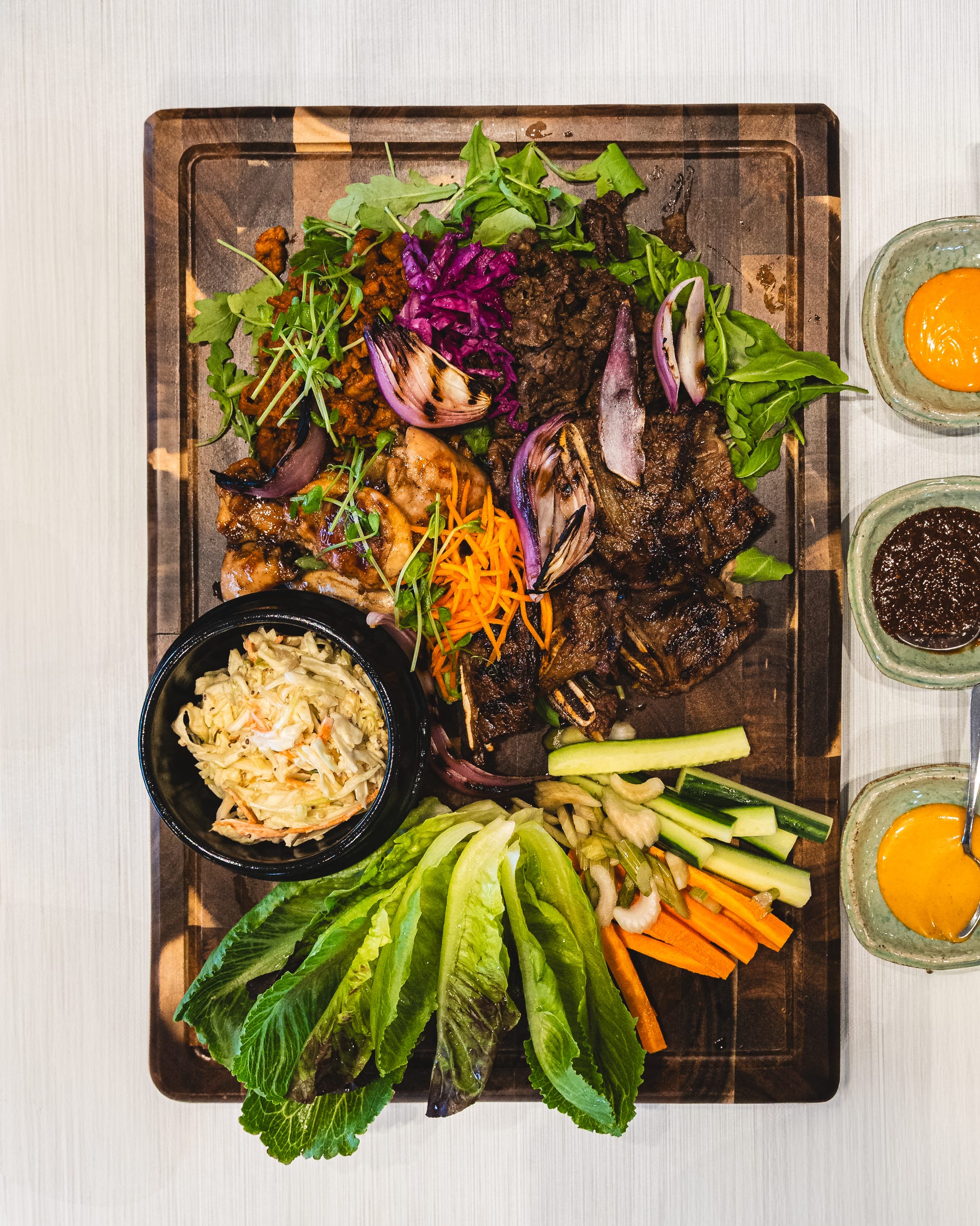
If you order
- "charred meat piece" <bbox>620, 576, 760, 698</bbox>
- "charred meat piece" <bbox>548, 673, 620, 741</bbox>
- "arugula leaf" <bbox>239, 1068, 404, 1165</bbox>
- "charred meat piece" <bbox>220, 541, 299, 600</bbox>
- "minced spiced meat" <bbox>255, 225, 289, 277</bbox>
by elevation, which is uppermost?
"minced spiced meat" <bbox>255, 225, 289, 277</bbox>

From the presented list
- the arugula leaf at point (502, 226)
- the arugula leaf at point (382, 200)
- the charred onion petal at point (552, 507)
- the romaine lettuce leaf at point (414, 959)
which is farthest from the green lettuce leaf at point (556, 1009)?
the arugula leaf at point (382, 200)

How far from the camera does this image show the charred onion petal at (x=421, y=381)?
7.00 feet

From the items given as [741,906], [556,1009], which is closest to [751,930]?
[741,906]

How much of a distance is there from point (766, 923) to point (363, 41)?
2.79 meters

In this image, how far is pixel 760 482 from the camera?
2342mm

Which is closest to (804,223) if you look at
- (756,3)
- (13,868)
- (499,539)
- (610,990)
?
(756,3)

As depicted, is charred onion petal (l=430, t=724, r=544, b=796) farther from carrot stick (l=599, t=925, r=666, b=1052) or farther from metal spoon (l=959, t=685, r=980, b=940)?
metal spoon (l=959, t=685, r=980, b=940)

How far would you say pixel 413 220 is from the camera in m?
2.27

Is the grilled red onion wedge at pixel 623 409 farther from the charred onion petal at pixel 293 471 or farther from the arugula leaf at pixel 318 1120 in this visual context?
the arugula leaf at pixel 318 1120

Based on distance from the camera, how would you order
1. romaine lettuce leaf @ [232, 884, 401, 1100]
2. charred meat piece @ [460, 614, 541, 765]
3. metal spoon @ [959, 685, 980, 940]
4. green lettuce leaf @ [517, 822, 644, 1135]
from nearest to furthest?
romaine lettuce leaf @ [232, 884, 401, 1100]
green lettuce leaf @ [517, 822, 644, 1135]
charred meat piece @ [460, 614, 541, 765]
metal spoon @ [959, 685, 980, 940]

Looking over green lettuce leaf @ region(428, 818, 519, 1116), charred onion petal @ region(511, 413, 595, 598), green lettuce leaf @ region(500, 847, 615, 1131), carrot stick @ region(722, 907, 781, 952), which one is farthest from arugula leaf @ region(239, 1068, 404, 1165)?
charred onion petal @ region(511, 413, 595, 598)

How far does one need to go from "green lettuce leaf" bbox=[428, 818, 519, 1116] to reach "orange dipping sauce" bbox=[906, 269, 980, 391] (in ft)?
5.97

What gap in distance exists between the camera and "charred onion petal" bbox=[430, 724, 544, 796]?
228cm

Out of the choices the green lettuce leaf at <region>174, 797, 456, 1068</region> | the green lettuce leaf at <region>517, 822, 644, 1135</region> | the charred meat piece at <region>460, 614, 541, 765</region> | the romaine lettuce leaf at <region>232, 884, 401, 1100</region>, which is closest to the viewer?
the romaine lettuce leaf at <region>232, 884, 401, 1100</region>
